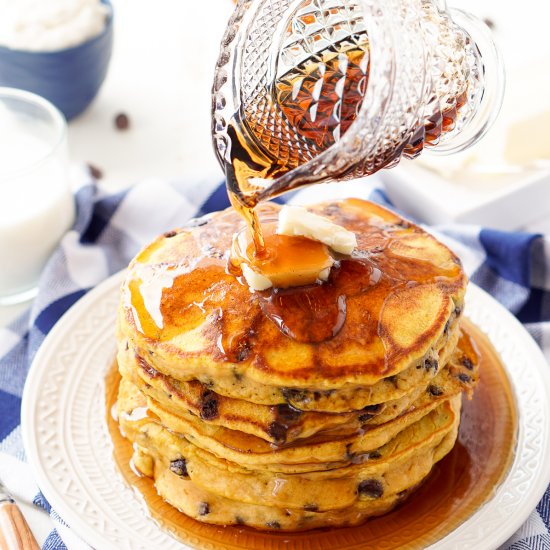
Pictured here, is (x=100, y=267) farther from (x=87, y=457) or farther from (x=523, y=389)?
(x=523, y=389)

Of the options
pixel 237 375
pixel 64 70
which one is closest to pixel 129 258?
pixel 64 70

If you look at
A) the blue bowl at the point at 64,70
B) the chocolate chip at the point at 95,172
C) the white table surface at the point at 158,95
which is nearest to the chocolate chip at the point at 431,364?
the white table surface at the point at 158,95

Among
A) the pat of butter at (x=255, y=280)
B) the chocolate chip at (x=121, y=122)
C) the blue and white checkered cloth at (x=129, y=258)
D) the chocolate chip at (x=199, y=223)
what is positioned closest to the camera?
the pat of butter at (x=255, y=280)

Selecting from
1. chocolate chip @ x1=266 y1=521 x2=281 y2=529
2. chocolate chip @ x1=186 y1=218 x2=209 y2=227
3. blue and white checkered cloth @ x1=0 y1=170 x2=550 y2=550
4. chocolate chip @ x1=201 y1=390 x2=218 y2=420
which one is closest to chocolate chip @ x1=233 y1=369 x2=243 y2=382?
chocolate chip @ x1=201 y1=390 x2=218 y2=420

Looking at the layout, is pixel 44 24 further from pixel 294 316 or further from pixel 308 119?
pixel 294 316

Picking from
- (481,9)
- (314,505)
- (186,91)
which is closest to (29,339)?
(314,505)

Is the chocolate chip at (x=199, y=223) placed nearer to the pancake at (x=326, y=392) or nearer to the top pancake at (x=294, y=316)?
the top pancake at (x=294, y=316)

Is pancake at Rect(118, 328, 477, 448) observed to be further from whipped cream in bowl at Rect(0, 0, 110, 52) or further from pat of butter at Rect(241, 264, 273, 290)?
whipped cream in bowl at Rect(0, 0, 110, 52)
